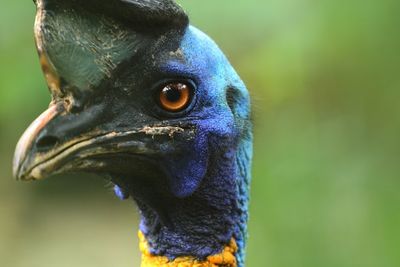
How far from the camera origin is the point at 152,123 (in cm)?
241

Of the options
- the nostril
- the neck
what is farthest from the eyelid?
the nostril

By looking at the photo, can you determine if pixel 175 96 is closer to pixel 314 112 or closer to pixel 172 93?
pixel 172 93

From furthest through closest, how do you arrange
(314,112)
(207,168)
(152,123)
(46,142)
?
(314,112) → (207,168) → (152,123) → (46,142)

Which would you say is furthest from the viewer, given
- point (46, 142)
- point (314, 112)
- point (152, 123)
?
point (314, 112)

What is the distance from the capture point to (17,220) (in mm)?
8172

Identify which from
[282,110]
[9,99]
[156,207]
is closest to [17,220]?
[9,99]

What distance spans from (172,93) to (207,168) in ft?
1.10

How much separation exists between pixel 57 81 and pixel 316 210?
8.66 feet

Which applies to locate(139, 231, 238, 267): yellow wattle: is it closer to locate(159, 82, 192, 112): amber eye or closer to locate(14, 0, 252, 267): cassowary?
locate(14, 0, 252, 267): cassowary

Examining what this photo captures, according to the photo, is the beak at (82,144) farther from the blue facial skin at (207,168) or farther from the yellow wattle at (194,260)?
the yellow wattle at (194,260)

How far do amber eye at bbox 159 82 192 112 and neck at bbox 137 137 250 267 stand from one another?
0.26 m

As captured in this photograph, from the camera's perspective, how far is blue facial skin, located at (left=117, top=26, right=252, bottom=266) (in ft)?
8.33

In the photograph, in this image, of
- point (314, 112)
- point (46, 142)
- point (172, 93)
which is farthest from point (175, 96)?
point (314, 112)

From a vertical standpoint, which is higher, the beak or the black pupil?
the black pupil
